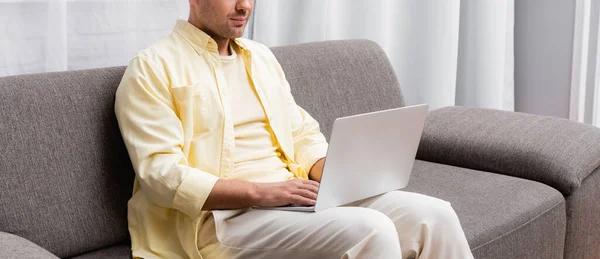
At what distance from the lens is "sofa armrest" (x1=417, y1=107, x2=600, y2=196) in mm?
2691

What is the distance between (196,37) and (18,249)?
0.72 meters

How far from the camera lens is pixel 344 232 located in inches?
75.0

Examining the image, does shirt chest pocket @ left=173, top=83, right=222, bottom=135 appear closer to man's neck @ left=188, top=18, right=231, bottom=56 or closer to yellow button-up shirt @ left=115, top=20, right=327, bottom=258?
yellow button-up shirt @ left=115, top=20, right=327, bottom=258

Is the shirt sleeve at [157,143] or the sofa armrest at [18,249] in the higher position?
the shirt sleeve at [157,143]

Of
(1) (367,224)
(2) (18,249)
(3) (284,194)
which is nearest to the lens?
(2) (18,249)

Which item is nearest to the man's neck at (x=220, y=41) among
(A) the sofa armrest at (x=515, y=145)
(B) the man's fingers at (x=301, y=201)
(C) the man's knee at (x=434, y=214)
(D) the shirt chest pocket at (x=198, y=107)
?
(D) the shirt chest pocket at (x=198, y=107)

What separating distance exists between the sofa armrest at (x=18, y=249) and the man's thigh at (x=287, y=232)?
42 cm

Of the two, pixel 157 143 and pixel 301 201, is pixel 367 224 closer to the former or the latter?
pixel 301 201

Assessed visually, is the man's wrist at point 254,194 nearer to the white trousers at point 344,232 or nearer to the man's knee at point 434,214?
the white trousers at point 344,232

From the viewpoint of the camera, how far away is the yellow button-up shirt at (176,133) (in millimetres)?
1978

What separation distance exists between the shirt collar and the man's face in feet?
0.10

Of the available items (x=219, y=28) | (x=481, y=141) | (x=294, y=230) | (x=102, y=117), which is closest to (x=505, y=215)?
(x=481, y=141)

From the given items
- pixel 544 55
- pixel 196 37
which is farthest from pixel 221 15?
pixel 544 55

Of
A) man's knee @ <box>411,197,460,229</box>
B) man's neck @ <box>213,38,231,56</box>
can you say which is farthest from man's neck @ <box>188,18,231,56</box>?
man's knee @ <box>411,197,460,229</box>
